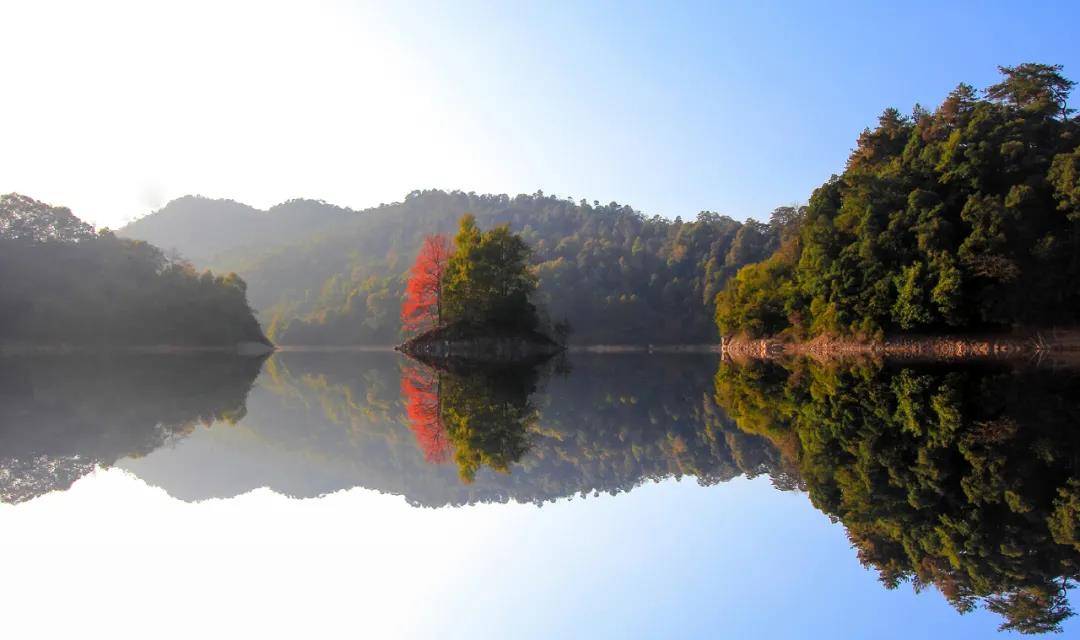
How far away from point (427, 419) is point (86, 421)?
651 centimetres

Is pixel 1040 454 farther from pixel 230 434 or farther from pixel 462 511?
pixel 230 434

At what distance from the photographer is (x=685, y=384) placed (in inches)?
1080

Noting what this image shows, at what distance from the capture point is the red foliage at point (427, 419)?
1154 centimetres

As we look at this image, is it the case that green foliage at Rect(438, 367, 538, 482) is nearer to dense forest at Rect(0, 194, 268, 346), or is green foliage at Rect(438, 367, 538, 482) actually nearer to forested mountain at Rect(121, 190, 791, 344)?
dense forest at Rect(0, 194, 268, 346)

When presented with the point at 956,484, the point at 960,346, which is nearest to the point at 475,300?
the point at 960,346

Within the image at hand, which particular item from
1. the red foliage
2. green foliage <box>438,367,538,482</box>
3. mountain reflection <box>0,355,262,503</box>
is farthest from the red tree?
green foliage <box>438,367,538,482</box>

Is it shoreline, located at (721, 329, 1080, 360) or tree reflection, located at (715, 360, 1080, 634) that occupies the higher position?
tree reflection, located at (715, 360, 1080, 634)

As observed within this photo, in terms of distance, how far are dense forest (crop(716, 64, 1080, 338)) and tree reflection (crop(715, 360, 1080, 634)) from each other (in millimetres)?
26152

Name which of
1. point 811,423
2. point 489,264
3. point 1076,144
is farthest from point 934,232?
point 811,423

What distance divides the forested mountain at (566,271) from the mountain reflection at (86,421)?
86276mm

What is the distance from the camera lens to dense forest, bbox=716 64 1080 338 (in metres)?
39.4

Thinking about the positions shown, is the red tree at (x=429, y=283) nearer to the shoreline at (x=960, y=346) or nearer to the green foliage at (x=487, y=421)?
the shoreline at (x=960, y=346)

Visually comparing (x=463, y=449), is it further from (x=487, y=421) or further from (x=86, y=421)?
A: (x=86, y=421)

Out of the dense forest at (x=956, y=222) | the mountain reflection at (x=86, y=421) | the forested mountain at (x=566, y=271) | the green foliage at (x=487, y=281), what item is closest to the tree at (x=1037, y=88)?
the dense forest at (x=956, y=222)
